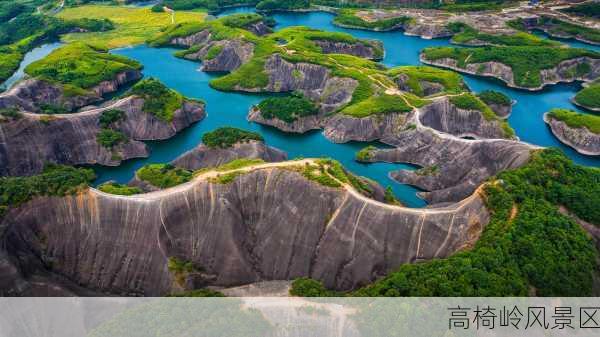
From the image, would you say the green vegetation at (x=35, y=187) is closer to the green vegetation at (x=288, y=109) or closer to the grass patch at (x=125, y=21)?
the green vegetation at (x=288, y=109)

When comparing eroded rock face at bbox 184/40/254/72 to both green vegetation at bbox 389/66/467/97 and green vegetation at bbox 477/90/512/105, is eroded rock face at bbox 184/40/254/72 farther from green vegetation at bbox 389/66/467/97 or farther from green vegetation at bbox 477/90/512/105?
green vegetation at bbox 477/90/512/105

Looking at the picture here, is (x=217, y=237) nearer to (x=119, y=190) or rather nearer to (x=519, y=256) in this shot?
(x=119, y=190)

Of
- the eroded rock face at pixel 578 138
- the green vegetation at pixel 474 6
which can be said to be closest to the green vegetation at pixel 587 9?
A: the green vegetation at pixel 474 6

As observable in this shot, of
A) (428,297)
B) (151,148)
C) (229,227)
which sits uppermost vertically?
(428,297)

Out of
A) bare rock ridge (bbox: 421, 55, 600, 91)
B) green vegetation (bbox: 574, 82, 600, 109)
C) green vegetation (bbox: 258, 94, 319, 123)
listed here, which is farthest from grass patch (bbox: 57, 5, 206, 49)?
green vegetation (bbox: 574, 82, 600, 109)

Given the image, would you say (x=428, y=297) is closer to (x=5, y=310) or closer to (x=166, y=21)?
(x=5, y=310)

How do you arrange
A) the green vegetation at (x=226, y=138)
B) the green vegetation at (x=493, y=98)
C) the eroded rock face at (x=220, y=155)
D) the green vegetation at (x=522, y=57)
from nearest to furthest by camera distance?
the eroded rock face at (x=220, y=155)
the green vegetation at (x=226, y=138)
the green vegetation at (x=493, y=98)
the green vegetation at (x=522, y=57)

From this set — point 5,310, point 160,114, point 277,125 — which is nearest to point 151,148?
point 160,114
